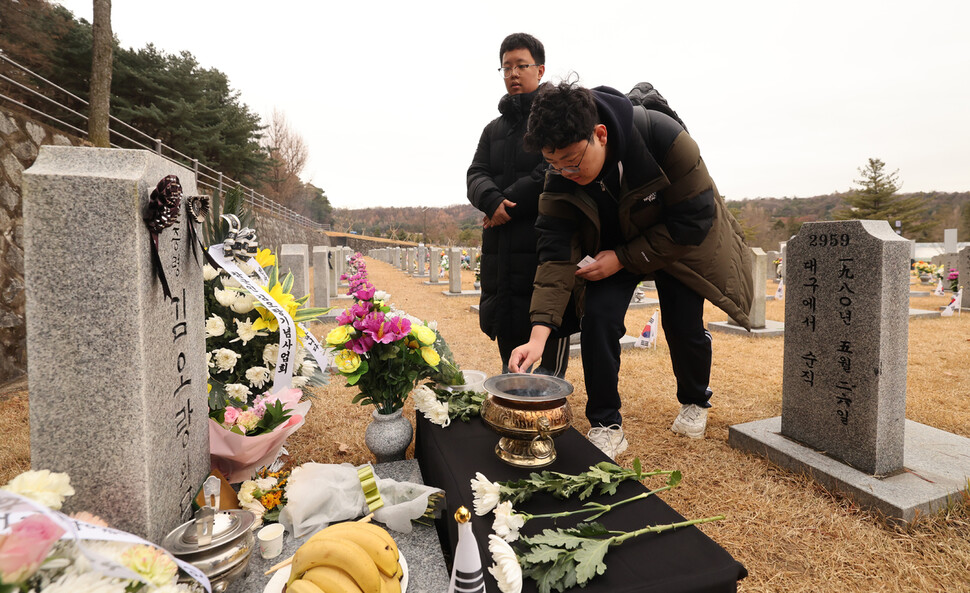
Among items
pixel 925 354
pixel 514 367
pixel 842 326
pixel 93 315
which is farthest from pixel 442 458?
pixel 925 354

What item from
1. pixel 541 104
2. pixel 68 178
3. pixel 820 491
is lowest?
pixel 820 491

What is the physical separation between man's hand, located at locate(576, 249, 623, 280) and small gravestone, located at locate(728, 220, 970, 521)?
0.92 metres

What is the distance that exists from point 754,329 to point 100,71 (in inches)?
364

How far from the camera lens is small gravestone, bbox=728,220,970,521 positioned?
79.0 inches

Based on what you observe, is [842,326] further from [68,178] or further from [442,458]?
[68,178]

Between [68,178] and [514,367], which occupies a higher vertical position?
[68,178]

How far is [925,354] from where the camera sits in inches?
191

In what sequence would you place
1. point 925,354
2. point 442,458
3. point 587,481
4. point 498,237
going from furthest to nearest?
point 925,354 < point 498,237 < point 442,458 < point 587,481

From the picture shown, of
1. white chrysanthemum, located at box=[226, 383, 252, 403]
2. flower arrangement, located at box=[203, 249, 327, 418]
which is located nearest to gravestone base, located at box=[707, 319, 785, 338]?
flower arrangement, located at box=[203, 249, 327, 418]

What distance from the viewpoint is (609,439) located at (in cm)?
241

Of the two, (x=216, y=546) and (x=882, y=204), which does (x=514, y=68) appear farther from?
(x=882, y=204)

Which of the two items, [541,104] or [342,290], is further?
[342,290]

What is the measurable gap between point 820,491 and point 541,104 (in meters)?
2.12

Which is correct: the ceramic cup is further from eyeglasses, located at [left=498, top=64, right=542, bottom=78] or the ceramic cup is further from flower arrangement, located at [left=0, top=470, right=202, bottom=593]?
eyeglasses, located at [left=498, top=64, right=542, bottom=78]
